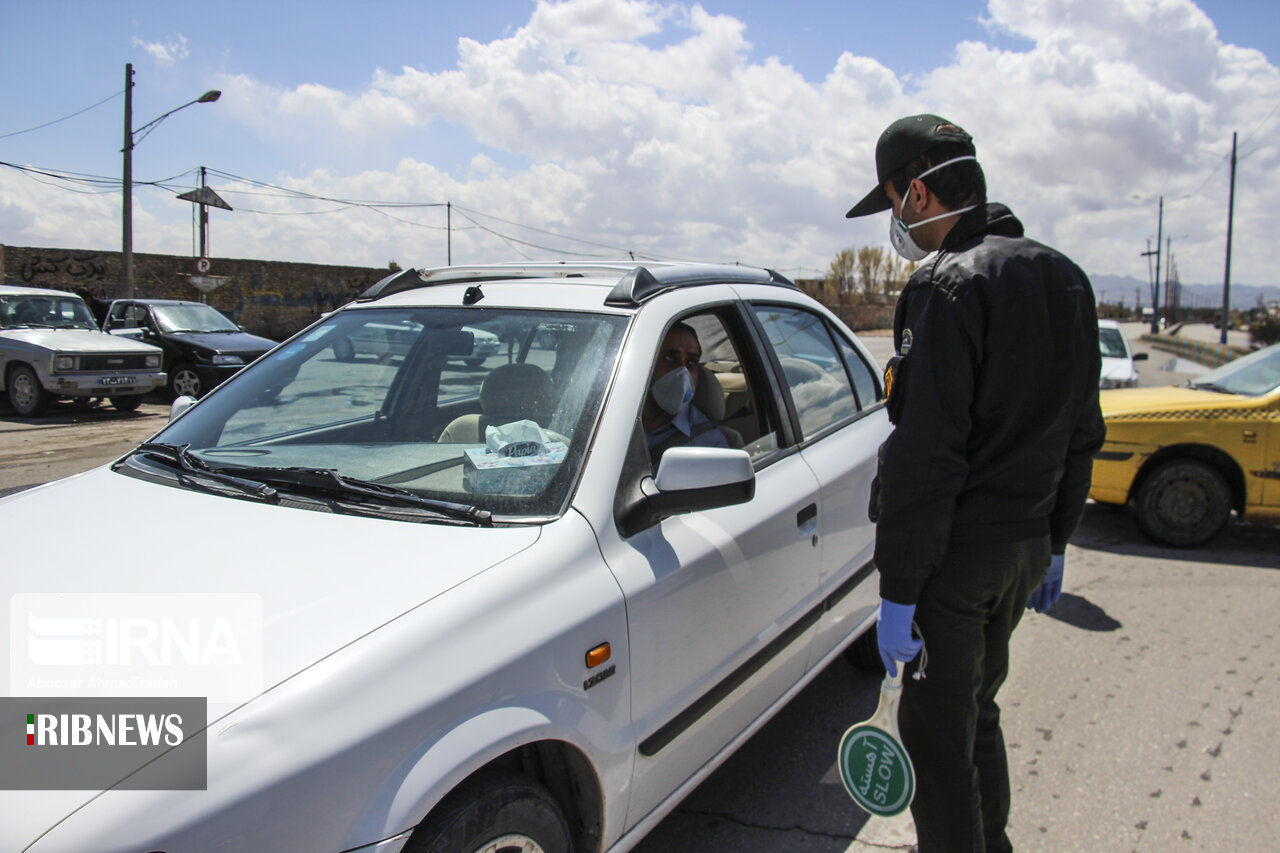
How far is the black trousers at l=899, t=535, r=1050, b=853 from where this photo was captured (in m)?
1.92

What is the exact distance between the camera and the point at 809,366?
331cm

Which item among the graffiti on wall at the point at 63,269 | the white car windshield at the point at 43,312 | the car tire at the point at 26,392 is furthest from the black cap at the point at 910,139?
the graffiti on wall at the point at 63,269

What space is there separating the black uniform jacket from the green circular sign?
44 cm

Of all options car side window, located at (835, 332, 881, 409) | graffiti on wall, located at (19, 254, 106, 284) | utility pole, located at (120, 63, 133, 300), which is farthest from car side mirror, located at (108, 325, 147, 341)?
car side window, located at (835, 332, 881, 409)

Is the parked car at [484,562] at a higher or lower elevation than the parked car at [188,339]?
lower

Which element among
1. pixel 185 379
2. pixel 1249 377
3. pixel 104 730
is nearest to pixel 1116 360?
pixel 1249 377

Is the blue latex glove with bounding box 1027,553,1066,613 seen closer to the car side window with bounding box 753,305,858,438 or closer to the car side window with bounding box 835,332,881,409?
the car side window with bounding box 753,305,858,438

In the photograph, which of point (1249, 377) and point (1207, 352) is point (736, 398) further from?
point (1207, 352)

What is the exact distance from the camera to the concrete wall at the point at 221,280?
20.1 m

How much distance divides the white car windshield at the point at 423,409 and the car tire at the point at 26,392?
36.3 ft

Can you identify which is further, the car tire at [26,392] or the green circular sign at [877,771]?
the car tire at [26,392]

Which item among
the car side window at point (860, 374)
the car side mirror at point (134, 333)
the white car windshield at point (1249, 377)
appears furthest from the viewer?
the car side mirror at point (134, 333)

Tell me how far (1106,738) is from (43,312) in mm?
14831

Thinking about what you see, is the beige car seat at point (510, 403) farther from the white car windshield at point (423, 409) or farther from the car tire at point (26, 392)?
the car tire at point (26, 392)
